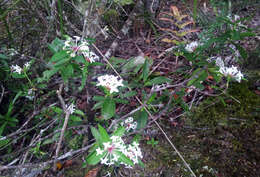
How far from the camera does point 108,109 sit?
1.10 metres

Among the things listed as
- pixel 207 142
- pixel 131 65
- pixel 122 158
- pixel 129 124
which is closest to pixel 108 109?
pixel 129 124

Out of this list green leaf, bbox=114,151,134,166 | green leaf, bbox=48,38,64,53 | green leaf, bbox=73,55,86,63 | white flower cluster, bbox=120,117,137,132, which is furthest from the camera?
white flower cluster, bbox=120,117,137,132

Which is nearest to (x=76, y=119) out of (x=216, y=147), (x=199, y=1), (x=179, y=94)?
(x=179, y=94)

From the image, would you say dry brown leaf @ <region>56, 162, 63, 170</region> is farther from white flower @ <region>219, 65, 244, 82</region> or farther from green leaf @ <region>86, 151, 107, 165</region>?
white flower @ <region>219, 65, 244, 82</region>

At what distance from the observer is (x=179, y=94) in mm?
1283

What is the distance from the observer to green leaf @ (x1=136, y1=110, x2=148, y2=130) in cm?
118

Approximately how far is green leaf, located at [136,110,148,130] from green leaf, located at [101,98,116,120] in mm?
188

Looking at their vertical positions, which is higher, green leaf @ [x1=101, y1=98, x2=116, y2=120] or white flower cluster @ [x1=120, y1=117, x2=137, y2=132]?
green leaf @ [x1=101, y1=98, x2=116, y2=120]

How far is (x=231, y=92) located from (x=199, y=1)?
1799 millimetres

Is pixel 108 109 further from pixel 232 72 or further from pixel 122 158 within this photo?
pixel 232 72

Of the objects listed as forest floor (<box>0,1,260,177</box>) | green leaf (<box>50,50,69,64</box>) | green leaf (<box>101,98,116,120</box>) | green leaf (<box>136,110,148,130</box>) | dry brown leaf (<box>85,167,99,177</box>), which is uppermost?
green leaf (<box>50,50,69,64</box>)

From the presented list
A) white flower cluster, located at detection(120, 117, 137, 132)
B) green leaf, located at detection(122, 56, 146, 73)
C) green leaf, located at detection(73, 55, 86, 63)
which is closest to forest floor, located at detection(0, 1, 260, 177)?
white flower cluster, located at detection(120, 117, 137, 132)

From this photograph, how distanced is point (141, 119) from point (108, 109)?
0.75 feet

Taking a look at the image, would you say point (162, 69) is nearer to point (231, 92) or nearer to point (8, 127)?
point (231, 92)
